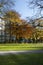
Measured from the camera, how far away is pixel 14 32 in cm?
7712

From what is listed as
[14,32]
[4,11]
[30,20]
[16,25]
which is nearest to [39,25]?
[30,20]

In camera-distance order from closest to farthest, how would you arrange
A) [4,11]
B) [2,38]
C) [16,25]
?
[4,11] < [16,25] < [2,38]

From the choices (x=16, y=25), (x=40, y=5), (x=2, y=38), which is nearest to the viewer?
(x=40, y=5)

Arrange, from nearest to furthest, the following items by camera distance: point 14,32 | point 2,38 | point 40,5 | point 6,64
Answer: point 6,64
point 40,5
point 14,32
point 2,38

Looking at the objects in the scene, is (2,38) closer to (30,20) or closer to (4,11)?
(4,11)

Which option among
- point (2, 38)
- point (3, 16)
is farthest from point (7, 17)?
point (2, 38)

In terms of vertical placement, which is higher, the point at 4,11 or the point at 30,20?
the point at 4,11

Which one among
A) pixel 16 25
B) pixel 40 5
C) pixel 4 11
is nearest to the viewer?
pixel 40 5

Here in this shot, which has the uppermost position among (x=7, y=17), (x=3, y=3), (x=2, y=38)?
(x=3, y=3)

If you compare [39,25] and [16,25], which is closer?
[39,25]

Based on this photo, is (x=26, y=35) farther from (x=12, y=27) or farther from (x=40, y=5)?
(x=40, y=5)

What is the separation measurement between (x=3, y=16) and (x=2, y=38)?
7503 centimetres

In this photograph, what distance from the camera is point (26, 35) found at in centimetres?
7631

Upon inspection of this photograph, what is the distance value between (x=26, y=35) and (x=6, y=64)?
62319 millimetres
